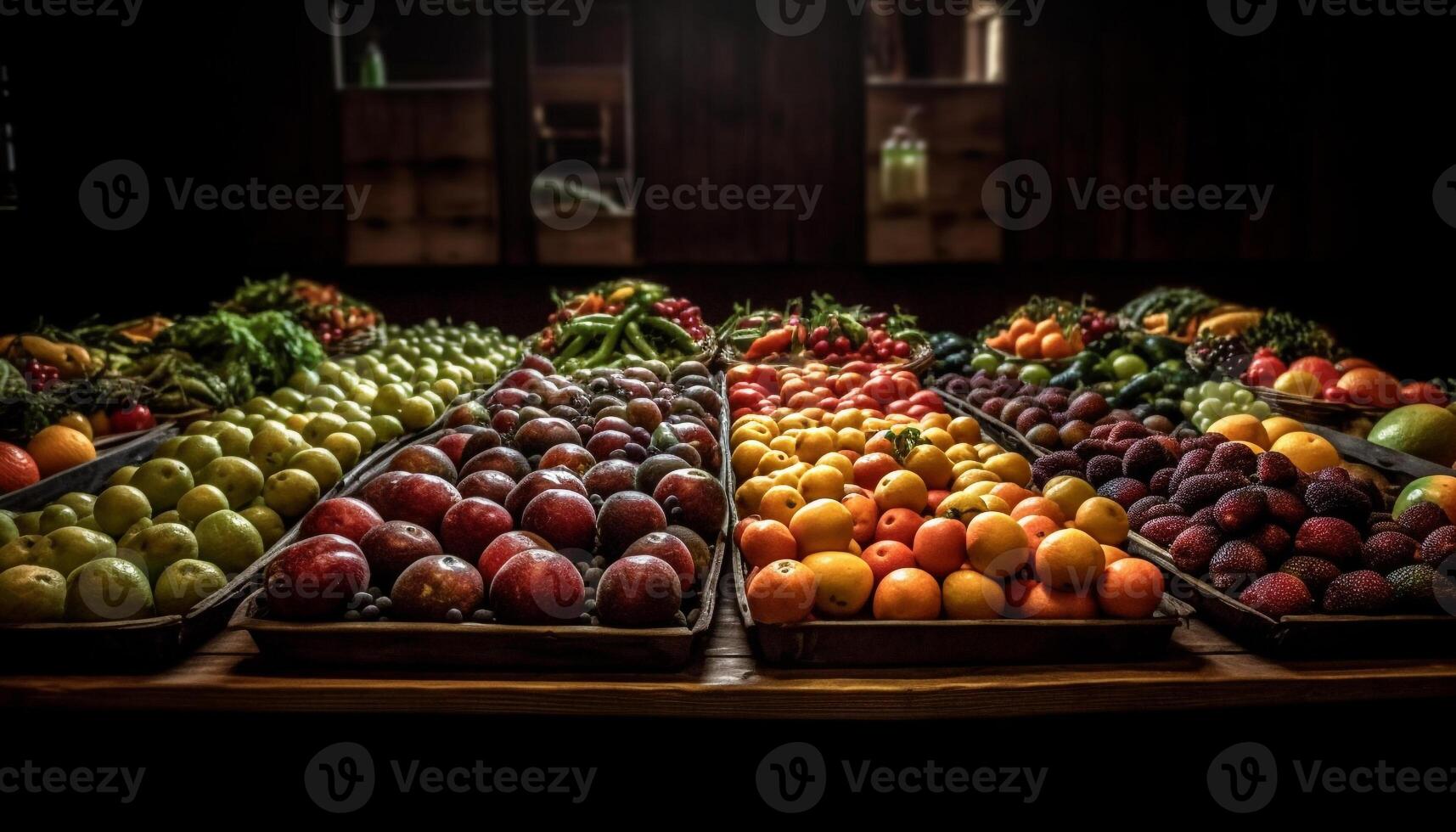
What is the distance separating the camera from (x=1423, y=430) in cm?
271

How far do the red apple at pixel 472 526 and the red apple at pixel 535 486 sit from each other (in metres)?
0.09

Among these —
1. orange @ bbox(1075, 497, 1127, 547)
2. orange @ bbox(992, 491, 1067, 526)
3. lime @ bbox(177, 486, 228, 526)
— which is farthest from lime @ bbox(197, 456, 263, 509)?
orange @ bbox(1075, 497, 1127, 547)

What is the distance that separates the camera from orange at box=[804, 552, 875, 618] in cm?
165

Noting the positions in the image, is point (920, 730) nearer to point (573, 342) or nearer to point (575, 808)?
point (575, 808)

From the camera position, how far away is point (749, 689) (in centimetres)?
156

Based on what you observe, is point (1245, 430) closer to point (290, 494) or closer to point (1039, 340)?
point (1039, 340)

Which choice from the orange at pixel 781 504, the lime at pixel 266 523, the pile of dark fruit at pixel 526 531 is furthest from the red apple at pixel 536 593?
the lime at pixel 266 523

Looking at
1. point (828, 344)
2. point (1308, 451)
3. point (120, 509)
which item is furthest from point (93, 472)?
point (1308, 451)

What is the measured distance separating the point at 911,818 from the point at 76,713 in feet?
4.78

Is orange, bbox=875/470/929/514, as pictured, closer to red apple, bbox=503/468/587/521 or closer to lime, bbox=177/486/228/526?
red apple, bbox=503/468/587/521

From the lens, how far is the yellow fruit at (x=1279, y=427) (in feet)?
8.90

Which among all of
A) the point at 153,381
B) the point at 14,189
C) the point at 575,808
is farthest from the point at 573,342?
the point at 14,189

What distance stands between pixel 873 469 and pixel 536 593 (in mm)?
904

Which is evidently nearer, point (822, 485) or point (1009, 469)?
point (822, 485)
